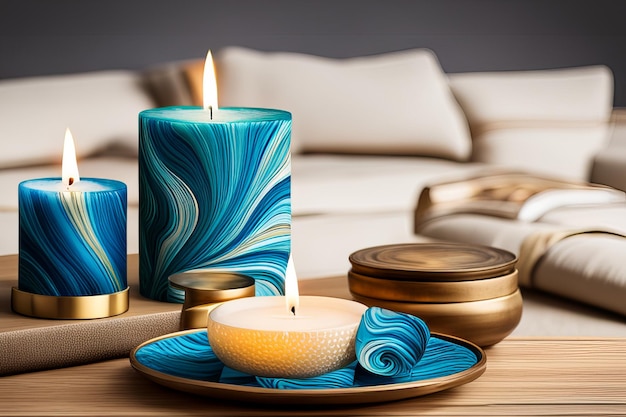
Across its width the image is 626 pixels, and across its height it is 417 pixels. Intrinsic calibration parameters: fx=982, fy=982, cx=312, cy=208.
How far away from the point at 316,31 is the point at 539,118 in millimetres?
912

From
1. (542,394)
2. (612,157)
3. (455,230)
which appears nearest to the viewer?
(542,394)

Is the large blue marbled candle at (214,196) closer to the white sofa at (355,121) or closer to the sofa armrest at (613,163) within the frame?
the white sofa at (355,121)

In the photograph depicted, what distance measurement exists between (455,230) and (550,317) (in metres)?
0.39

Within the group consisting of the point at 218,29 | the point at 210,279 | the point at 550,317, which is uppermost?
the point at 218,29

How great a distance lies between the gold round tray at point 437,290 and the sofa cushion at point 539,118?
2.48 meters

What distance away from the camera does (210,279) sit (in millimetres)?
758

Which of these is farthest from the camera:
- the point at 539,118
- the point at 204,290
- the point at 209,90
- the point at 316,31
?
the point at 316,31

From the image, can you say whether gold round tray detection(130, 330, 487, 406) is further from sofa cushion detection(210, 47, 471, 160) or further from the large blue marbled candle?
sofa cushion detection(210, 47, 471, 160)

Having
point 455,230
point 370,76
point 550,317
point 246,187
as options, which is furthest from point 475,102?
point 246,187

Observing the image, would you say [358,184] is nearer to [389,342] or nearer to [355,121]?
[355,121]

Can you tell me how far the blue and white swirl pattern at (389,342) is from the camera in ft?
2.05

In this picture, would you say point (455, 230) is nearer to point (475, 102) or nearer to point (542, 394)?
point (542, 394)

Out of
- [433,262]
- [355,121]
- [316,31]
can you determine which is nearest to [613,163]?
[355,121]

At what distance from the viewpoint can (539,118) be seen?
3.33m
